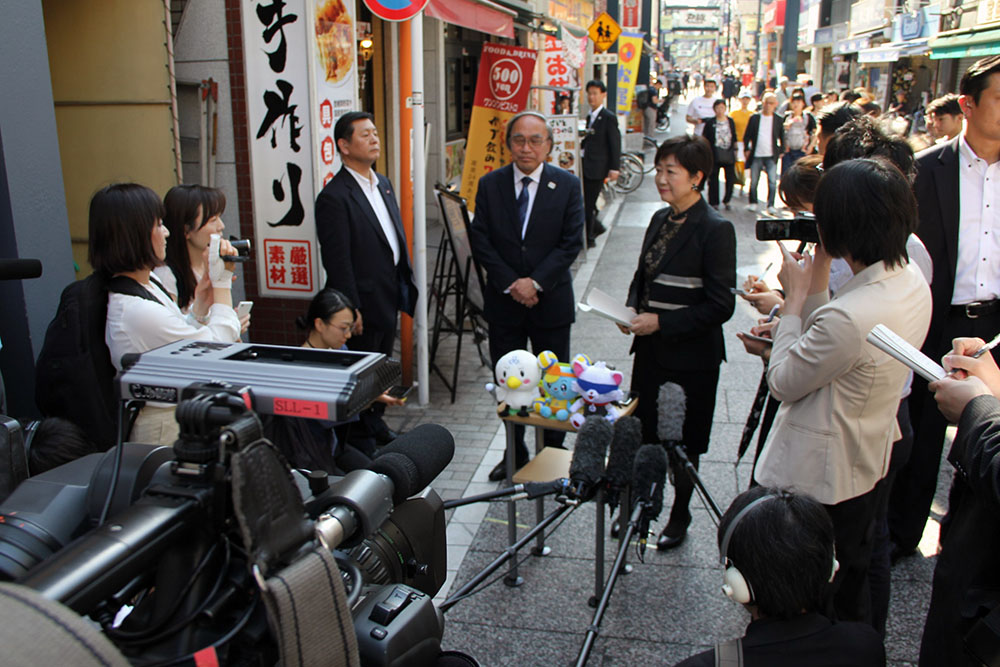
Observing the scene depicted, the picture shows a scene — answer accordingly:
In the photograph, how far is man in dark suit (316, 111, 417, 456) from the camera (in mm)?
4574

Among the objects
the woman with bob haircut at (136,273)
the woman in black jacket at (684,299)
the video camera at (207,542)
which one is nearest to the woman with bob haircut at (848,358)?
the woman in black jacket at (684,299)

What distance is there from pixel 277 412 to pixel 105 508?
0.34m

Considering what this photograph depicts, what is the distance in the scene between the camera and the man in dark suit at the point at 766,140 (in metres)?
12.3

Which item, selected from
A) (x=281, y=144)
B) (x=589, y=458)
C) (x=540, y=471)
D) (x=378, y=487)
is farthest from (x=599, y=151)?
(x=378, y=487)

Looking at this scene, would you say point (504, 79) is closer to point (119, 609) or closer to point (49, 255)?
point (49, 255)

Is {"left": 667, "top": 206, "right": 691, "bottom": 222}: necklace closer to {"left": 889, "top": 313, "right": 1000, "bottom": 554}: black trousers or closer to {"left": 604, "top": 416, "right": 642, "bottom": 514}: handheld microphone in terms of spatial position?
{"left": 604, "top": 416, "right": 642, "bottom": 514}: handheld microphone

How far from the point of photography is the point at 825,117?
4715 millimetres

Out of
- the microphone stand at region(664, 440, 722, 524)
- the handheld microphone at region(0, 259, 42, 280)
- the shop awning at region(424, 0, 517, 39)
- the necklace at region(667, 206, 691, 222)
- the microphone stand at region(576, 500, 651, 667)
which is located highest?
the shop awning at region(424, 0, 517, 39)

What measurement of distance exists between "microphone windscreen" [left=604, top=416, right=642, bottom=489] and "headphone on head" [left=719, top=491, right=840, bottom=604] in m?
1.01

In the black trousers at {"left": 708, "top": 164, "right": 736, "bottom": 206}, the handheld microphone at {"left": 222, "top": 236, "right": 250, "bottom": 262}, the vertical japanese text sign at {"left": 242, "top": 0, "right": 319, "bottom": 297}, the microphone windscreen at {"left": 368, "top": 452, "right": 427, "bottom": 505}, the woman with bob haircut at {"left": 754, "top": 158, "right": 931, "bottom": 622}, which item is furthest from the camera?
the black trousers at {"left": 708, "top": 164, "right": 736, "bottom": 206}

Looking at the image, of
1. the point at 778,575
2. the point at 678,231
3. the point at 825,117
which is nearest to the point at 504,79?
the point at 825,117

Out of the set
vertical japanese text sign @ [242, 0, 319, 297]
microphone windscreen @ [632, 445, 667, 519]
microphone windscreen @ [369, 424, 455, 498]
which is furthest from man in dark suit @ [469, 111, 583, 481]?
microphone windscreen @ [369, 424, 455, 498]

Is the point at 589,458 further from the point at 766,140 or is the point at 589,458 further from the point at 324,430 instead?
the point at 766,140

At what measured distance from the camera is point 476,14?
27.3 ft
